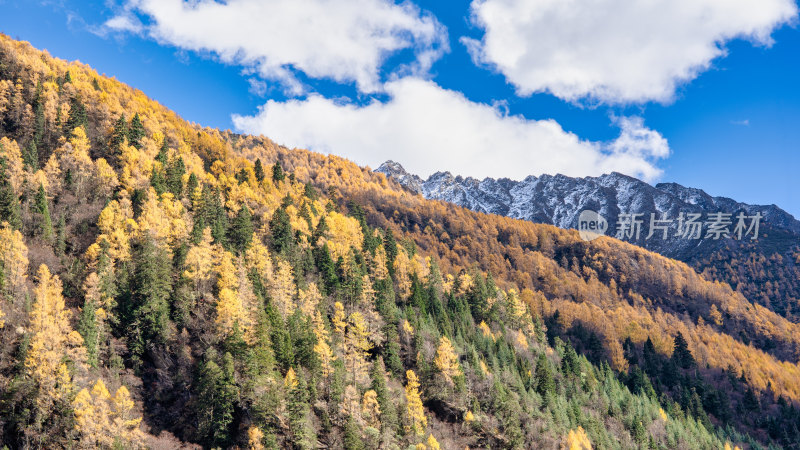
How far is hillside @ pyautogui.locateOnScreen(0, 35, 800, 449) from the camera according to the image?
2269 inches

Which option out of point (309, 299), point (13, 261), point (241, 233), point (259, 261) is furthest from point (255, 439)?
point (241, 233)

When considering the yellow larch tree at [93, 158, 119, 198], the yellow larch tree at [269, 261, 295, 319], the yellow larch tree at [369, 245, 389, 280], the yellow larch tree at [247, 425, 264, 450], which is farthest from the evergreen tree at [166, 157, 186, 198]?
the yellow larch tree at [247, 425, 264, 450]

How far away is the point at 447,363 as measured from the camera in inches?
3265

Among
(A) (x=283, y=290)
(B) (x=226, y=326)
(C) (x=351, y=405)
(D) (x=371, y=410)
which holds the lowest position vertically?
(D) (x=371, y=410)

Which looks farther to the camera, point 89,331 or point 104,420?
point 89,331

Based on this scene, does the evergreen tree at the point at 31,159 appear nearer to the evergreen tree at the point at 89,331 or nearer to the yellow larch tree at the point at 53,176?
the yellow larch tree at the point at 53,176

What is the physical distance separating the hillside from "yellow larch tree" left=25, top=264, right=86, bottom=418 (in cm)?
22

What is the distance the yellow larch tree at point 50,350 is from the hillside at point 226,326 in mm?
219

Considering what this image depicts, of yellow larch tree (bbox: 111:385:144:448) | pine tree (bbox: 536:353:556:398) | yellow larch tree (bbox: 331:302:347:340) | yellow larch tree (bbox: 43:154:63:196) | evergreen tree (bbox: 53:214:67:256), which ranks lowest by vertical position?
pine tree (bbox: 536:353:556:398)

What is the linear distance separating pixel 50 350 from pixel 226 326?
19912mm

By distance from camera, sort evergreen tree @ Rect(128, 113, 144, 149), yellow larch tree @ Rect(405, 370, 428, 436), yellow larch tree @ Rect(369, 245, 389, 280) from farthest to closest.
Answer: yellow larch tree @ Rect(369, 245, 389, 280), evergreen tree @ Rect(128, 113, 144, 149), yellow larch tree @ Rect(405, 370, 428, 436)

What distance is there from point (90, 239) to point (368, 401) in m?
50.2

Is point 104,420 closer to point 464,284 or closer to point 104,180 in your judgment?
point 104,180

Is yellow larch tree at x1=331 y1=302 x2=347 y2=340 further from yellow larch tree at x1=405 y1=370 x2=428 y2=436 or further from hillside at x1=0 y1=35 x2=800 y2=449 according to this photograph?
yellow larch tree at x1=405 y1=370 x2=428 y2=436
